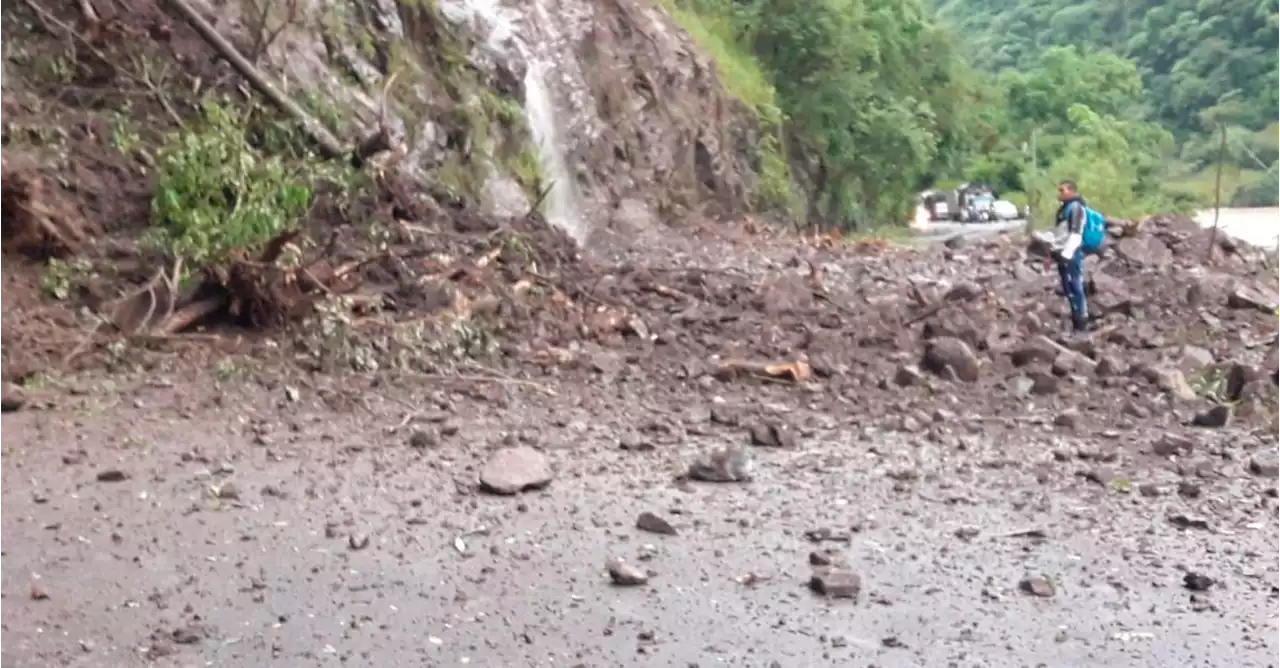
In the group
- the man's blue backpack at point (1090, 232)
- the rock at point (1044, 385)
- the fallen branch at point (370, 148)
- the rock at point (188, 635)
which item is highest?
the fallen branch at point (370, 148)

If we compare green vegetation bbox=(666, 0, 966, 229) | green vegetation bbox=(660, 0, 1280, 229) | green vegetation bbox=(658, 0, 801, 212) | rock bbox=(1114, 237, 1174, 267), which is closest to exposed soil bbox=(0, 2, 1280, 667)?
rock bbox=(1114, 237, 1174, 267)

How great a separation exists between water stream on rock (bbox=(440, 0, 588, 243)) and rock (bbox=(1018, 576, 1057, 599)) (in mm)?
11076

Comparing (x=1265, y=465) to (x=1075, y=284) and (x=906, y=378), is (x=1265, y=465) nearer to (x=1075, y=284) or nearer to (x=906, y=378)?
(x=906, y=378)

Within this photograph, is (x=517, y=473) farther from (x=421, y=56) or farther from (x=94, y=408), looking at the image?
(x=421, y=56)

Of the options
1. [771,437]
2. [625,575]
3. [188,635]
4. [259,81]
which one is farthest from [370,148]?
[188,635]

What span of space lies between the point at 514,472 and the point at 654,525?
90 centimetres

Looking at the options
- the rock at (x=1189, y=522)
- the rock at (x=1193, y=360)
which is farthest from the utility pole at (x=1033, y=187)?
the rock at (x=1189, y=522)

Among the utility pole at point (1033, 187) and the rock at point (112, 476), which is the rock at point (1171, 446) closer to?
the rock at point (112, 476)

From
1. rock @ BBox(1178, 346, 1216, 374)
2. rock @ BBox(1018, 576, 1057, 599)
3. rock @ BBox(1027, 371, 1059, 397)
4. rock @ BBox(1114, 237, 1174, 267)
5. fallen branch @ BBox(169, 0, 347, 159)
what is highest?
fallen branch @ BBox(169, 0, 347, 159)

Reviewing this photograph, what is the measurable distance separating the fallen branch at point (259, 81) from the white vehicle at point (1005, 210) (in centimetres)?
3251

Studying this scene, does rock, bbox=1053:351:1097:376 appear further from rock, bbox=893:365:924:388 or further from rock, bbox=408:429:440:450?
rock, bbox=408:429:440:450

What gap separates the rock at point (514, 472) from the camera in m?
6.27

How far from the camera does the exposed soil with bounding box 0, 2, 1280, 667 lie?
474 centimetres

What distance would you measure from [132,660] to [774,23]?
988 inches
